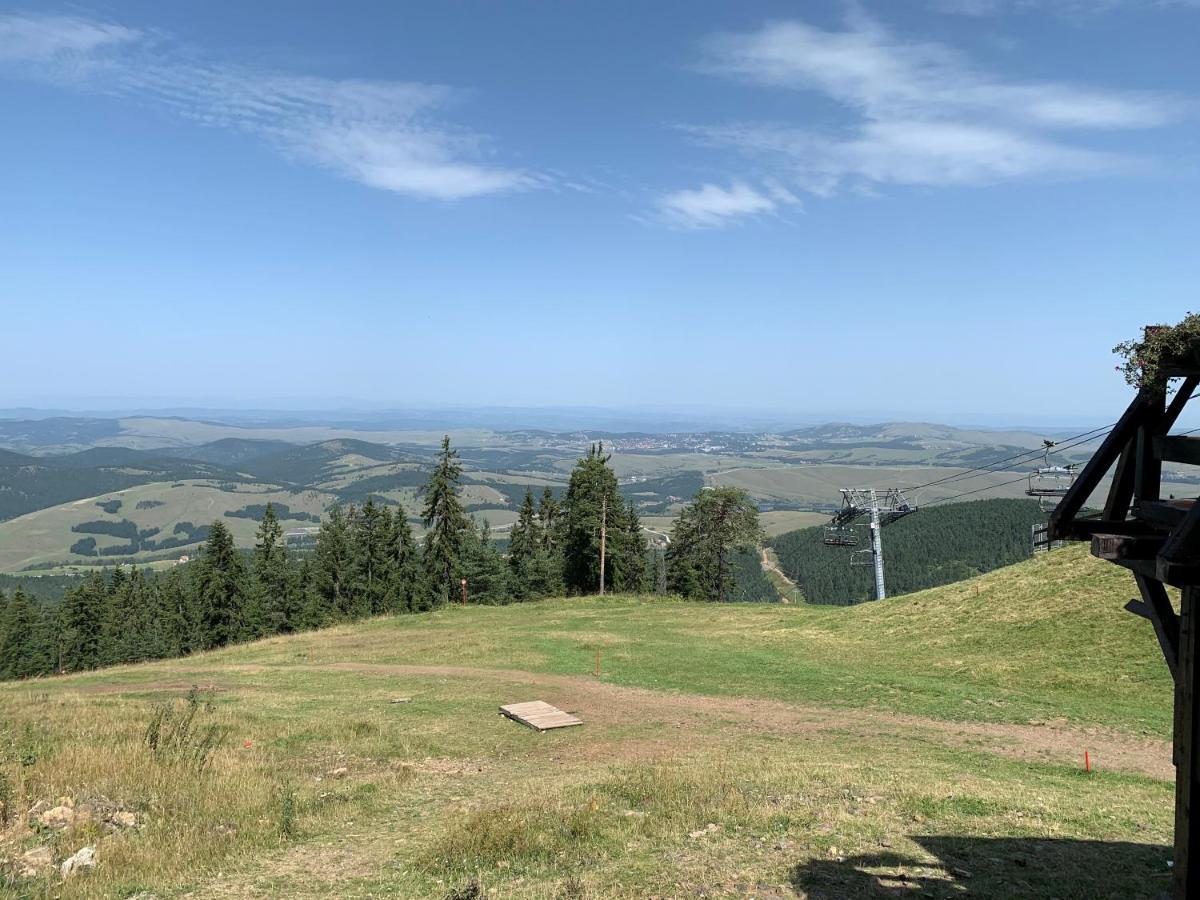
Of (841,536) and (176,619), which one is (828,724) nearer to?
(841,536)

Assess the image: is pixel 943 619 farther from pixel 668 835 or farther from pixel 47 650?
pixel 47 650

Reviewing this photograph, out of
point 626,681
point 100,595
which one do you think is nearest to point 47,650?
point 100,595

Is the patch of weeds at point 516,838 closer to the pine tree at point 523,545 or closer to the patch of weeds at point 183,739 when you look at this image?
the patch of weeds at point 183,739

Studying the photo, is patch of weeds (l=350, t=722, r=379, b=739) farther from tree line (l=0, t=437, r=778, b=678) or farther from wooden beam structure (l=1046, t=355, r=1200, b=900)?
tree line (l=0, t=437, r=778, b=678)

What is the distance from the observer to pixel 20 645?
241ft

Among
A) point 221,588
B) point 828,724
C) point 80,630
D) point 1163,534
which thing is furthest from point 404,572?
point 1163,534

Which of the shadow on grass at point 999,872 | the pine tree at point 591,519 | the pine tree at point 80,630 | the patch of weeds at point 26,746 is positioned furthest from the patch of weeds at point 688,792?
the pine tree at point 80,630

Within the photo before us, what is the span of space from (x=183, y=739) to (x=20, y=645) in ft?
261

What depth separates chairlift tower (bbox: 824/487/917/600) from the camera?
140 ft

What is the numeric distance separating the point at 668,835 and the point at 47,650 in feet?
290

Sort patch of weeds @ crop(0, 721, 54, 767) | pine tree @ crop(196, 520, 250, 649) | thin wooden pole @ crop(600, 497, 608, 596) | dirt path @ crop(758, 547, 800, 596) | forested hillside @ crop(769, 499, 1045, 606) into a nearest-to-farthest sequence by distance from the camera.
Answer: patch of weeds @ crop(0, 721, 54, 767)
thin wooden pole @ crop(600, 497, 608, 596)
pine tree @ crop(196, 520, 250, 649)
forested hillside @ crop(769, 499, 1045, 606)
dirt path @ crop(758, 547, 800, 596)

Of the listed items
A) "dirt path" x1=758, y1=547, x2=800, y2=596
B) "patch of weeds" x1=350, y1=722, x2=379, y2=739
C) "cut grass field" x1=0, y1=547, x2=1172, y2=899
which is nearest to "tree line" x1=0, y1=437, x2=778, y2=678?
"cut grass field" x1=0, y1=547, x2=1172, y2=899

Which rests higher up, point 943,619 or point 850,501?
point 850,501

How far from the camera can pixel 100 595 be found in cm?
7688
